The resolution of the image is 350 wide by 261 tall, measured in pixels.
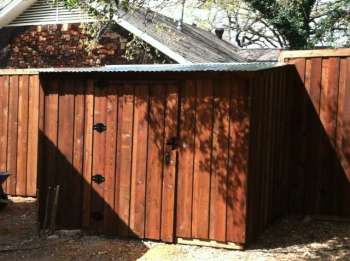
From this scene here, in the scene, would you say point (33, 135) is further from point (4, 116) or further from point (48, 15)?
point (48, 15)

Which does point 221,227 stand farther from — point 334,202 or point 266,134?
point 334,202

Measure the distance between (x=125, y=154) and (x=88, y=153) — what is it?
594mm

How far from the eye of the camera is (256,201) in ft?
23.5

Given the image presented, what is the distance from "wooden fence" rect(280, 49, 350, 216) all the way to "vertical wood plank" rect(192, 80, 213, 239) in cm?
208

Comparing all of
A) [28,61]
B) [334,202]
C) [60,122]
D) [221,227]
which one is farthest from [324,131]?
[28,61]

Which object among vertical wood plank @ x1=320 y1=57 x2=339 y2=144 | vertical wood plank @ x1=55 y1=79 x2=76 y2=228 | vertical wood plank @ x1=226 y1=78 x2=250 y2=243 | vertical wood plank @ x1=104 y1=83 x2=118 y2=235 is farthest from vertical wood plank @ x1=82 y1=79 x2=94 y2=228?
vertical wood plank @ x1=320 y1=57 x2=339 y2=144

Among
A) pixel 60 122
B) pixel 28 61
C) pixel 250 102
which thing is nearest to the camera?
pixel 250 102

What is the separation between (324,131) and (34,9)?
1003cm

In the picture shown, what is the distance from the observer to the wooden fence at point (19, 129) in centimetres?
1013

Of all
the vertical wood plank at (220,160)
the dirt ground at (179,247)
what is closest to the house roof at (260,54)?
the dirt ground at (179,247)

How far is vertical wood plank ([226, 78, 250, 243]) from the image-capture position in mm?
6754

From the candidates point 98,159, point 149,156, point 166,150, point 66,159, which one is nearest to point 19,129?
point 66,159

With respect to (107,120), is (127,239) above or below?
below

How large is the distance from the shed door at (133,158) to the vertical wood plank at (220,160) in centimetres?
55
